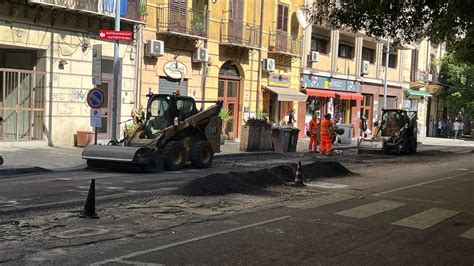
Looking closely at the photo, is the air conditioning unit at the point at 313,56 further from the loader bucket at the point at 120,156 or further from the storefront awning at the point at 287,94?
the loader bucket at the point at 120,156

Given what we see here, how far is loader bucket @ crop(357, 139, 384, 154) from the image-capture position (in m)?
24.9

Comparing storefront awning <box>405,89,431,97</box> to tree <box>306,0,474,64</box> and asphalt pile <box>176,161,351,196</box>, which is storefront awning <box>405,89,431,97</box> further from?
asphalt pile <box>176,161,351,196</box>

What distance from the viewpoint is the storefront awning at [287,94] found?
3073cm

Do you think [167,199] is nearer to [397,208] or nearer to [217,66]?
[397,208]

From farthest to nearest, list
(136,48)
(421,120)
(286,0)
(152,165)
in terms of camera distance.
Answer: (421,120)
(286,0)
(136,48)
(152,165)

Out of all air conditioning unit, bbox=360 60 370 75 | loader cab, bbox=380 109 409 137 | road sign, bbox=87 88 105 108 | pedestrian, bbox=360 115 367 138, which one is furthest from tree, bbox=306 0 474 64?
air conditioning unit, bbox=360 60 370 75

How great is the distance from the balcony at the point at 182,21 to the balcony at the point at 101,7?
1.25 meters

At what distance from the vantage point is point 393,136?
998 inches

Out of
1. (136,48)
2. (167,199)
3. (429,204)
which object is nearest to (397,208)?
(429,204)

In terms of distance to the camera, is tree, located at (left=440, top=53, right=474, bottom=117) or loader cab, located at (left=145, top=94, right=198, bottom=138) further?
tree, located at (left=440, top=53, right=474, bottom=117)

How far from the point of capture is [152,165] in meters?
14.4

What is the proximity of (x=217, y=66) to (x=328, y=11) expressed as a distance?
1302 cm

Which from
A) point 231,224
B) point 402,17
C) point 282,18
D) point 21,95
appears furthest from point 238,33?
point 231,224

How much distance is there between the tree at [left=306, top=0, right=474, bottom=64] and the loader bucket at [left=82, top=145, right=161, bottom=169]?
5.81 m
